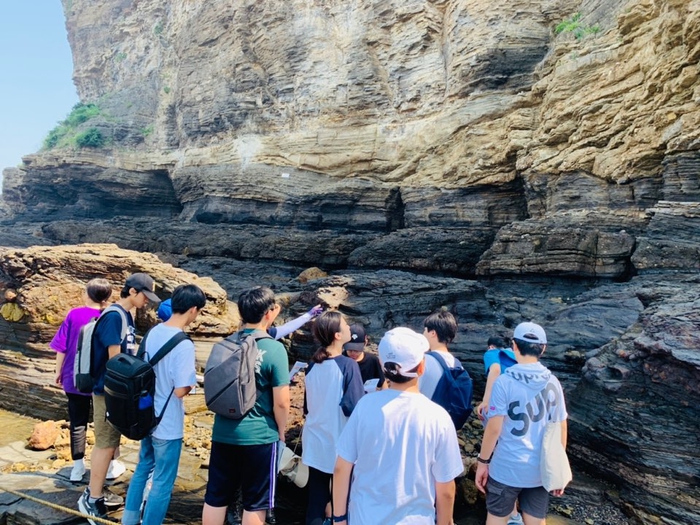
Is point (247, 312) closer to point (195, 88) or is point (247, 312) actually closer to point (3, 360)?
point (3, 360)

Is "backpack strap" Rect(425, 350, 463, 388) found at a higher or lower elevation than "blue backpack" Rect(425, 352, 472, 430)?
higher

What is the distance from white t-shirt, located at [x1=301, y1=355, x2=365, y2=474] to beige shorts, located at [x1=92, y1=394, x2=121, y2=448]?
1.75 meters

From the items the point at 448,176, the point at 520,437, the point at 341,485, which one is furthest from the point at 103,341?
the point at 448,176

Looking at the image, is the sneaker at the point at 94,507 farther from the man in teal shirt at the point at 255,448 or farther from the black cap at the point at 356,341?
the black cap at the point at 356,341

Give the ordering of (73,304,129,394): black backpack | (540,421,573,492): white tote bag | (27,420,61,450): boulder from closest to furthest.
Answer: (540,421,573,492): white tote bag → (73,304,129,394): black backpack → (27,420,61,450): boulder

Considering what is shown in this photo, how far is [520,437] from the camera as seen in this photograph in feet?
9.21

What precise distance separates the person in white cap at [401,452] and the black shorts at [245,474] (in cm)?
87

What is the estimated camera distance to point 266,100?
22609 mm

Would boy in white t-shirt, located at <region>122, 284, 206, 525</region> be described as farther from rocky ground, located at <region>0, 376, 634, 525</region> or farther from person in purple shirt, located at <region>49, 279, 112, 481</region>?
person in purple shirt, located at <region>49, 279, 112, 481</region>

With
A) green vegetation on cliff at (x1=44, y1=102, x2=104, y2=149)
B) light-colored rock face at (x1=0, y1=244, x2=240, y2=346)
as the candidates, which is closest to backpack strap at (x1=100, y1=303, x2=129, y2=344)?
light-colored rock face at (x1=0, y1=244, x2=240, y2=346)

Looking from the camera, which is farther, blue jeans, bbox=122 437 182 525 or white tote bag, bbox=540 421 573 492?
blue jeans, bbox=122 437 182 525

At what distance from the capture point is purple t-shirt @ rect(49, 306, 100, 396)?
13.7ft

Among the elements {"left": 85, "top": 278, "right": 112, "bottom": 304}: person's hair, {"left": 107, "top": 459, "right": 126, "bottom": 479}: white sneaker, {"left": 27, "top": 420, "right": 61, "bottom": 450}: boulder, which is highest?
{"left": 85, "top": 278, "right": 112, "bottom": 304}: person's hair

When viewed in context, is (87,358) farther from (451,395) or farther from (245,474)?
(451,395)
